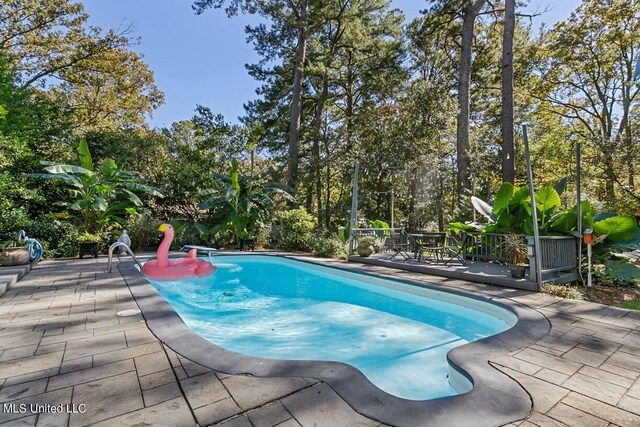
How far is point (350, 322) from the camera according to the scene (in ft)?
15.1

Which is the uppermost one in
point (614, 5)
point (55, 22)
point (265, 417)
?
point (614, 5)

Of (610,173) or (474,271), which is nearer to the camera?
(474,271)

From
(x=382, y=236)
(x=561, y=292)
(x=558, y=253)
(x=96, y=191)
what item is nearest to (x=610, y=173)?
(x=558, y=253)

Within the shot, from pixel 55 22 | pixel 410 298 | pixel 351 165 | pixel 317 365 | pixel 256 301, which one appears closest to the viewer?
pixel 317 365

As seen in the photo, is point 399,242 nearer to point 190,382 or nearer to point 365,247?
point 365,247

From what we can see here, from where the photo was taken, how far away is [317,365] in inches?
89.9

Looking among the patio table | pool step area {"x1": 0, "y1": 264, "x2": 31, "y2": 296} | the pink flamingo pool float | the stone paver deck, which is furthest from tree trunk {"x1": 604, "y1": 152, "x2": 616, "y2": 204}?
pool step area {"x1": 0, "y1": 264, "x2": 31, "y2": 296}

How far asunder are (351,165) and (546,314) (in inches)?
452

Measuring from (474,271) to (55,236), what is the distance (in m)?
10.7

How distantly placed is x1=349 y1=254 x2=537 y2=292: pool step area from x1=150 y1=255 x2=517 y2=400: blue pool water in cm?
125

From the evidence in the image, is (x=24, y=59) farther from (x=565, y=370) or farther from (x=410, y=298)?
(x=565, y=370)

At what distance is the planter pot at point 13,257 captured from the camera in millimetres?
6172

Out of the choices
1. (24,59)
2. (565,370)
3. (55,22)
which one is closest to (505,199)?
(565,370)

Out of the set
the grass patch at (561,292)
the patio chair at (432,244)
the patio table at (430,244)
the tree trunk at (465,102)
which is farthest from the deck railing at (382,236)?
the grass patch at (561,292)
